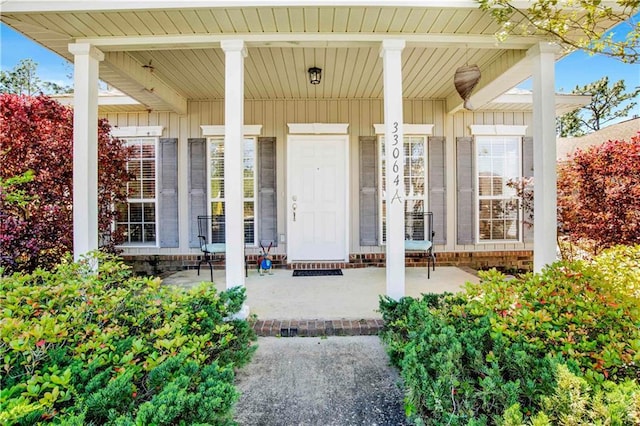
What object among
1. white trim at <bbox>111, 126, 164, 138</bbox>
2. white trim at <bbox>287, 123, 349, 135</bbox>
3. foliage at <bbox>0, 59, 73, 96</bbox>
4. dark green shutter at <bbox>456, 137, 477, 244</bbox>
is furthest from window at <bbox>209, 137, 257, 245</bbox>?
foliage at <bbox>0, 59, 73, 96</bbox>

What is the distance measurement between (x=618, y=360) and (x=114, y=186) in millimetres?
5125

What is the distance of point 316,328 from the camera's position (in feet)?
8.72

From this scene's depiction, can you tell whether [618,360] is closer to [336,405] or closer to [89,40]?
[336,405]

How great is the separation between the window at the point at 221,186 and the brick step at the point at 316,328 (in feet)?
8.32

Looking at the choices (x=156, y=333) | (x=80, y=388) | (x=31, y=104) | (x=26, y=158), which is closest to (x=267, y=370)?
(x=156, y=333)

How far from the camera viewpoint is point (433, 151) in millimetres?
5207

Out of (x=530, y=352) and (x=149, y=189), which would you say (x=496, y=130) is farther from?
(x=149, y=189)

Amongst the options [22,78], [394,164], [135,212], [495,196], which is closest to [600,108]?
[495,196]

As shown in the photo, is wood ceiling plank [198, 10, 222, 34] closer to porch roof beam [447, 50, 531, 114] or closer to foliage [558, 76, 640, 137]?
porch roof beam [447, 50, 531, 114]

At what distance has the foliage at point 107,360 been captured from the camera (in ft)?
3.74

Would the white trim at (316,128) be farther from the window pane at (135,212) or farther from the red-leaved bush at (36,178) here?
the red-leaved bush at (36,178)

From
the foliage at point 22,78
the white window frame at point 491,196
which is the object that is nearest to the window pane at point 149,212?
the white window frame at point 491,196

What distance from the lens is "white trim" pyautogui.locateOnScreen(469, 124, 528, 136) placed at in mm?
5203

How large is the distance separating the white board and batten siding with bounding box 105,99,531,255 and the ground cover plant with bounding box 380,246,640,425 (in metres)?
3.14
